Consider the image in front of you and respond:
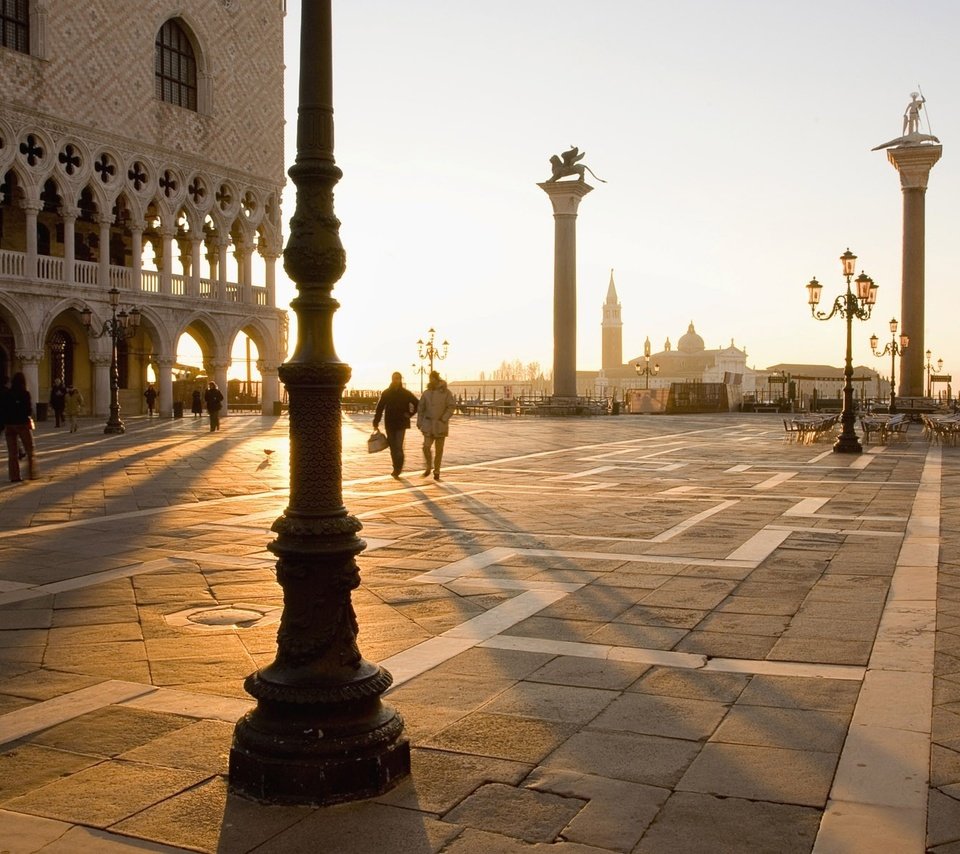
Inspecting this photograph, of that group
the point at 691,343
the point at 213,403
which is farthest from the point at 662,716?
the point at 691,343

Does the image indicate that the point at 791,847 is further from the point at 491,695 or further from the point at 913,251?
the point at 913,251

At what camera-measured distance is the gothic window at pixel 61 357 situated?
33.8 metres

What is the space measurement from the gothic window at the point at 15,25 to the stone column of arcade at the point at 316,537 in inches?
1214

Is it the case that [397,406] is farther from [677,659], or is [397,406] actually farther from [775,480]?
[677,659]

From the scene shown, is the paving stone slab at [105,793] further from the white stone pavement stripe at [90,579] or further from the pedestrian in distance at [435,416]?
the pedestrian in distance at [435,416]

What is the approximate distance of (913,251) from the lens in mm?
36906

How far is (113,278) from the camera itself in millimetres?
33469

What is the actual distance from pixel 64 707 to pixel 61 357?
106 feet

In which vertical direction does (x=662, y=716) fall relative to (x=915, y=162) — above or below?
below

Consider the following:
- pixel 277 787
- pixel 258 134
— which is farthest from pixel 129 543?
pixel 258 134

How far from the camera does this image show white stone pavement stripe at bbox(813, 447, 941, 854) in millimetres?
2902

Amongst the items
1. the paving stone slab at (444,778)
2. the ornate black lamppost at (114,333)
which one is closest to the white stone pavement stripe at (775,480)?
the paving stone slab at (444,778)

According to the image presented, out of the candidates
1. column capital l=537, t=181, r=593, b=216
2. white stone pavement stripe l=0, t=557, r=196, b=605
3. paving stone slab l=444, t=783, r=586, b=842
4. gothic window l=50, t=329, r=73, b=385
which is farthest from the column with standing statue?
paving stone slab l=444, t=783, r=586, b=842

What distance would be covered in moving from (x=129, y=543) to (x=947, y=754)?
6.43 metres
